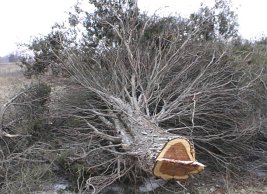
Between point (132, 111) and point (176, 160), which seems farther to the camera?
point (132, 111)

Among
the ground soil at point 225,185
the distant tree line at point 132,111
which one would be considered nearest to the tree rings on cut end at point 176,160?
the distant tree line at point 132,111

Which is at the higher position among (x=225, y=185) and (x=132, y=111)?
(x=132, y=111)

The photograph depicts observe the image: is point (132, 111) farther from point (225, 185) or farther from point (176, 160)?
point (225, 185)

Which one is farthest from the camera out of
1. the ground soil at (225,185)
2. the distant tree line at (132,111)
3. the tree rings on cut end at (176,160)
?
the ground soil at (225,185)

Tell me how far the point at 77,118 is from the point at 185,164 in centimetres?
249

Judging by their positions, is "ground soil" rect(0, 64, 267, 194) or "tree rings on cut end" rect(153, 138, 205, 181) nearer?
"tree rings on cut end" rect(153, 138, 205, 181)

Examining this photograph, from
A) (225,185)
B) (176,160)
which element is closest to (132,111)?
(176,160)

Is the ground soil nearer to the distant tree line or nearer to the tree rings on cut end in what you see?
the distant tree line

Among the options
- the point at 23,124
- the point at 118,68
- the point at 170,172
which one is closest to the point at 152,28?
the point at 118,68

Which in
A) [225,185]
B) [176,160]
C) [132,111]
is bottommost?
[225,185]

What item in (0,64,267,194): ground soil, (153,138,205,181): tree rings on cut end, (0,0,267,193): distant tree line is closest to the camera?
(153,138,205,181): tree rings on cut end

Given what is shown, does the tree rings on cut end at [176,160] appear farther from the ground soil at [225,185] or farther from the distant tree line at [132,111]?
the ground soil at [225,185]

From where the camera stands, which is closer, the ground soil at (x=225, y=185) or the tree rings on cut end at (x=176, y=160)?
the tree rings on cut end at (x=176, y=160)

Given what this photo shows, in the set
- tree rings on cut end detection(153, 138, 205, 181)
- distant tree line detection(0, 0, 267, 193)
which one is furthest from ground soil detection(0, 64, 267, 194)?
tree rings on cut end detection(153, 138, 205, 181)
